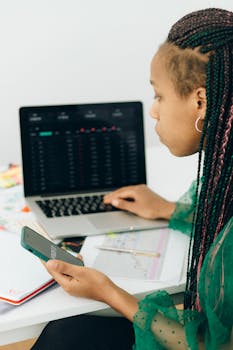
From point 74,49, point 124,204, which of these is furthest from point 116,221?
point 74,49

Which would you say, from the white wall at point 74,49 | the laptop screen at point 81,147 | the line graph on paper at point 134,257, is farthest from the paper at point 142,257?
the white wall at point 74,49

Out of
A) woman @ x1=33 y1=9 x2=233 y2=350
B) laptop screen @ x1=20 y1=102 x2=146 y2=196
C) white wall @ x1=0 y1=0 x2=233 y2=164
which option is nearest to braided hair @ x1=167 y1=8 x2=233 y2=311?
woman @ x1=33 y1=9 x2=233 y2=350

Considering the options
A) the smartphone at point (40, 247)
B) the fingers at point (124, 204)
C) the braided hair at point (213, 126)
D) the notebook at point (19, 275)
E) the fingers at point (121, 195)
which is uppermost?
the braided hair at point (213, 126)

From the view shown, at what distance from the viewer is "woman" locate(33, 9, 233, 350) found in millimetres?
804

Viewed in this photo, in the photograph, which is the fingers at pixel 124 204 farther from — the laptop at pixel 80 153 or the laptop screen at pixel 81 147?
the laptop screen at pixel 81 147

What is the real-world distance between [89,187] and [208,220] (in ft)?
1.61

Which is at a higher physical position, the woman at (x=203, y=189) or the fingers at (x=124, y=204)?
the woman at (x=203, y=189)

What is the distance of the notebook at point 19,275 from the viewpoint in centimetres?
85

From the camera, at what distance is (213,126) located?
0.86 m

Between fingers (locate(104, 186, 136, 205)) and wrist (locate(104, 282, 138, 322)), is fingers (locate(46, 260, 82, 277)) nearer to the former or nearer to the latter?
wrist (locate(104, 282, 138, 322))

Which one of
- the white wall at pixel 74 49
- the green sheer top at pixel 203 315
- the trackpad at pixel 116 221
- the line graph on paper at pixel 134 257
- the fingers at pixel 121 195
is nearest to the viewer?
the green sheer top at pixel 203 315

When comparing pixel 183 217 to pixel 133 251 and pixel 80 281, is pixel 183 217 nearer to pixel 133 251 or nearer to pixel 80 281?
pixel 133 251

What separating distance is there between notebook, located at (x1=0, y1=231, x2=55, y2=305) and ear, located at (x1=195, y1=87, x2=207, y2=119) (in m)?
0.38

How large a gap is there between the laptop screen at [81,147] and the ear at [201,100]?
46cm
